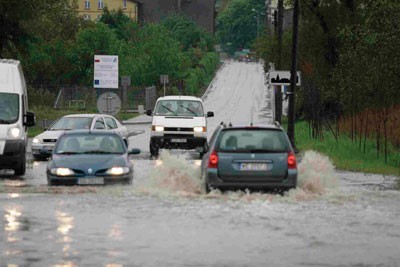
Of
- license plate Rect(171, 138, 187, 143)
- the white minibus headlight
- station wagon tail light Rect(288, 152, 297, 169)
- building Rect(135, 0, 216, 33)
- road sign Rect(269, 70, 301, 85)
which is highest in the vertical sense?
building Rect(135, 0, 216, 33)

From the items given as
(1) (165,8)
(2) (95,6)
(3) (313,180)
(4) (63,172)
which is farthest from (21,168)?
(2) (95,6)

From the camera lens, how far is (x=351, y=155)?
1454 inches

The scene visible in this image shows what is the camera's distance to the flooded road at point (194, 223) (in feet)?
44.8

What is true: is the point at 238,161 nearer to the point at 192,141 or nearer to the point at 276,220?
the point at 276,220

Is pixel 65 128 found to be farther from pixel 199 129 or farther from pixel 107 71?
Result: pixel 107 71

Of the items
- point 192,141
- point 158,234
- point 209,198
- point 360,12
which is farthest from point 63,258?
point 360,12

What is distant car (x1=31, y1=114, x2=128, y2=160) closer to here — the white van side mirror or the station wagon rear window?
the white van side mirror

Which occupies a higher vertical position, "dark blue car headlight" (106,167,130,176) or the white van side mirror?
the white van side mirror

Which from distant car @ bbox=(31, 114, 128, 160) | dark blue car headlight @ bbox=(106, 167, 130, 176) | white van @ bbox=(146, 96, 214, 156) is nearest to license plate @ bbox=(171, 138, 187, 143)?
white van @ bbox=(146, 96, 214, 156)

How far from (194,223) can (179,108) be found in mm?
Result: 23229

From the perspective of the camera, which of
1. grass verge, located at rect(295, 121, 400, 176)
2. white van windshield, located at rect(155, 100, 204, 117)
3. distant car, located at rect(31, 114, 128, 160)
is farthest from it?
white van windshield, located at rect(155, 100, 204, 117)

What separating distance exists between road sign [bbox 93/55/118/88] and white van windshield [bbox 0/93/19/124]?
66.3m

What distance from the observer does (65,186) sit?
74.7 ft

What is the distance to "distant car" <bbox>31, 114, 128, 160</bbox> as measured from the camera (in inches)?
1438
